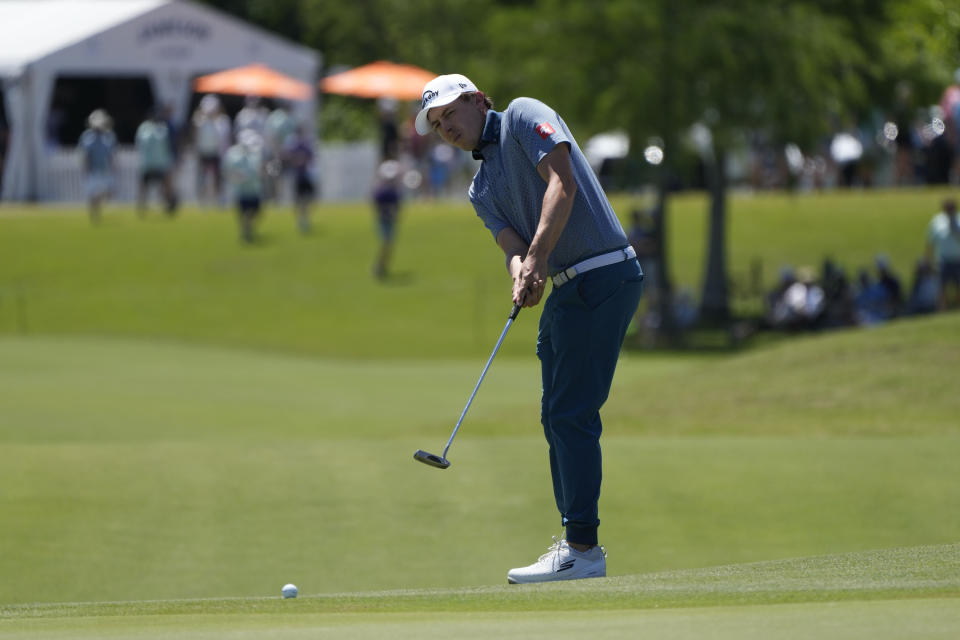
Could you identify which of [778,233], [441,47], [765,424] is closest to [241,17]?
[441,47]

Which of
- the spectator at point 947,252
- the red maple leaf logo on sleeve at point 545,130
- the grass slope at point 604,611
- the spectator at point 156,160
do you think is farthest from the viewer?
the spectator at point 156,160

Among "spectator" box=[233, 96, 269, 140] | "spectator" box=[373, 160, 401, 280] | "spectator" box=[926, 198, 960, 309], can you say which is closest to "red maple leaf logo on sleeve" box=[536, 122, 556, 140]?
"spectator" box=[926, 198, 960, 309]

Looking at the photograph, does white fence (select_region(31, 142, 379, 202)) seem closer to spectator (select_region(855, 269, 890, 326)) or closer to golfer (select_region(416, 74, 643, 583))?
spectator (select_region(855, 269, 890, 326))

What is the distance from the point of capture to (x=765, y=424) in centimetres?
1398

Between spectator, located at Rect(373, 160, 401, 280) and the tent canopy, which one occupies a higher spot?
the tent canopy

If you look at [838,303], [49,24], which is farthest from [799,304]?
[49,24]

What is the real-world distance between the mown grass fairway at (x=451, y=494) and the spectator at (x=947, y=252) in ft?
12.8

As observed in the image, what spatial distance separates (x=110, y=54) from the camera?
36.0 meters

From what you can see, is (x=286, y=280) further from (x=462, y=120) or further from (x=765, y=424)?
(x=462, y=120)

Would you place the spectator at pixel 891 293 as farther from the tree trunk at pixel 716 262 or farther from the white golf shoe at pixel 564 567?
the white golf shoe at pixel 564 567

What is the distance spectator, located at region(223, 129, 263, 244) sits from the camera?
2969cm

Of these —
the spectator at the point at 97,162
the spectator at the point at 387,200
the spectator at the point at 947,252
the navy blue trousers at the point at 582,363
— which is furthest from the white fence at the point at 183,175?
the navy blue trousers at the point at 582,363

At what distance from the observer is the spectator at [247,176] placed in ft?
97.4

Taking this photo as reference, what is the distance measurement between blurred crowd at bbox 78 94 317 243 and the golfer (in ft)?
77.2
